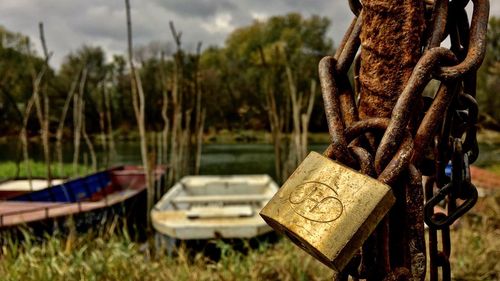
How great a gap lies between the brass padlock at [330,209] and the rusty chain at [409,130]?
0.03 meters

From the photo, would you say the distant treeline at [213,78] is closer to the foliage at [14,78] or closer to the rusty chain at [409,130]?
the foliage at [14,78]

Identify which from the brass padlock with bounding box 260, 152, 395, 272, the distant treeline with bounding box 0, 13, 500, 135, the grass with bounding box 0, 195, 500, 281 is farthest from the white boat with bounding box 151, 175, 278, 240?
the distant treeline with bounding box 0, 13, 500, 135

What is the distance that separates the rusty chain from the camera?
75 centimetres

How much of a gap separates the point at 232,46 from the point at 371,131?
54447 millimetres

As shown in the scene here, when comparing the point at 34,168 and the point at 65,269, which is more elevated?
the point at 65,269

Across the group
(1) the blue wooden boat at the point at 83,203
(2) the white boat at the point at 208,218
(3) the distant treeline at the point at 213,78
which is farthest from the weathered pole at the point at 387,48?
(3) the distant treeline at the point at 213,78

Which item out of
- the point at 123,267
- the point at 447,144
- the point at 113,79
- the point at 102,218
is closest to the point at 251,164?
the point at 102,218

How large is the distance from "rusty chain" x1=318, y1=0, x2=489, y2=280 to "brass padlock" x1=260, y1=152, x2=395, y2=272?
0.11ft

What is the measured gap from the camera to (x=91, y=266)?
3.22 metres

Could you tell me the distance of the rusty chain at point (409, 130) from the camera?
754 millimetres

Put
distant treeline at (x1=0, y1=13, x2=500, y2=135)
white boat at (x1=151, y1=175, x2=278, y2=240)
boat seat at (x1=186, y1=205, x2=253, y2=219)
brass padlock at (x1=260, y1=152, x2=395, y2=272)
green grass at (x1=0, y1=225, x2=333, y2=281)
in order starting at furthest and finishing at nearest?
distant treeline at (x1=0, y1=13, x2=500, y2=135) < boat seat at (x1=186, y1=205, x2=253, y2=219) < white boat at (x1=151, y1=175, x2=278, y2=240) < green grass at (x1=0, y1=225, x2=333, y2=281) < brass padlock at (x1=260, y1=152, x2=395, y2=272)

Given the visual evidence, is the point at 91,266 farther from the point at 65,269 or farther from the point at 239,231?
the point at 239,231

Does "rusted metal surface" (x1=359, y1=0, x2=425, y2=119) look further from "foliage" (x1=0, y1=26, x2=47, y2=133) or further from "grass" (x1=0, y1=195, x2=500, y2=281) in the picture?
"foliage" (x1=0, y1=26, x2=47, y2=133)

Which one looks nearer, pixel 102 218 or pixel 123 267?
pixel 123 267
